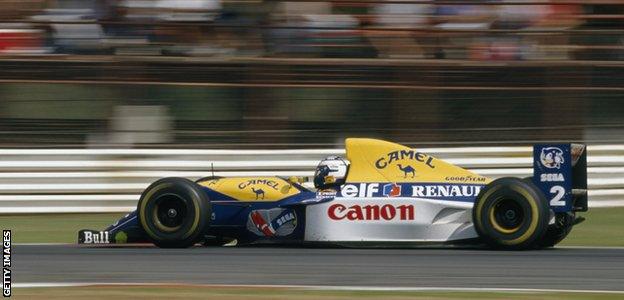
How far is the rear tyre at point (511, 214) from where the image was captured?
8773 mm

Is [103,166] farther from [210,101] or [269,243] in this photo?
[269,243]

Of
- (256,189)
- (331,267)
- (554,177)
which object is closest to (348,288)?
(331,267)

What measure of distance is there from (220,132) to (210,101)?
1.31 feet

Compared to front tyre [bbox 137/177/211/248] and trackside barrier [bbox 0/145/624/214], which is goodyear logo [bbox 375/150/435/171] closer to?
front tyre [bbox 137/177/211/248]

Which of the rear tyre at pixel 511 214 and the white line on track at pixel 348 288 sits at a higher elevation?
the rear tyre at pixel 511 214

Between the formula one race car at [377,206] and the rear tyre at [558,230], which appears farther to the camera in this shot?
the rear tyre at [558,230]

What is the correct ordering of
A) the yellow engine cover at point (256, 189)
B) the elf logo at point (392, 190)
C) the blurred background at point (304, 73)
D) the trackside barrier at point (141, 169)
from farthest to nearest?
the blurred background at point (304, 73) → the trackside barrier at point (141, 169) → the yellow engine cover at point (256, 189) → the elf logo at point (392, 190)

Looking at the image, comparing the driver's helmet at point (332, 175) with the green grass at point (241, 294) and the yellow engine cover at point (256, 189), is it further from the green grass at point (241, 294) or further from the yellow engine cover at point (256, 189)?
the green grass at point (241, 294)

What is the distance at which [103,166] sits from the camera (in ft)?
42.9

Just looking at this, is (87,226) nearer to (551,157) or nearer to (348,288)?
(551,157)

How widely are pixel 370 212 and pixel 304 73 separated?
5.30 metres

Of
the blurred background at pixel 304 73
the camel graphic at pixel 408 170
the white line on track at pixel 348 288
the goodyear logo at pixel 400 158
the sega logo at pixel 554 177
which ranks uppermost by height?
the blurred background at pixel 304 73

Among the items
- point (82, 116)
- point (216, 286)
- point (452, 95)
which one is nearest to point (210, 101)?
point (82, 116)

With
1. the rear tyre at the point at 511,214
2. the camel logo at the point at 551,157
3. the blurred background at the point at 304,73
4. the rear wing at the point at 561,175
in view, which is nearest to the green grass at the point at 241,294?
the rear tyre at the point at 511,214
